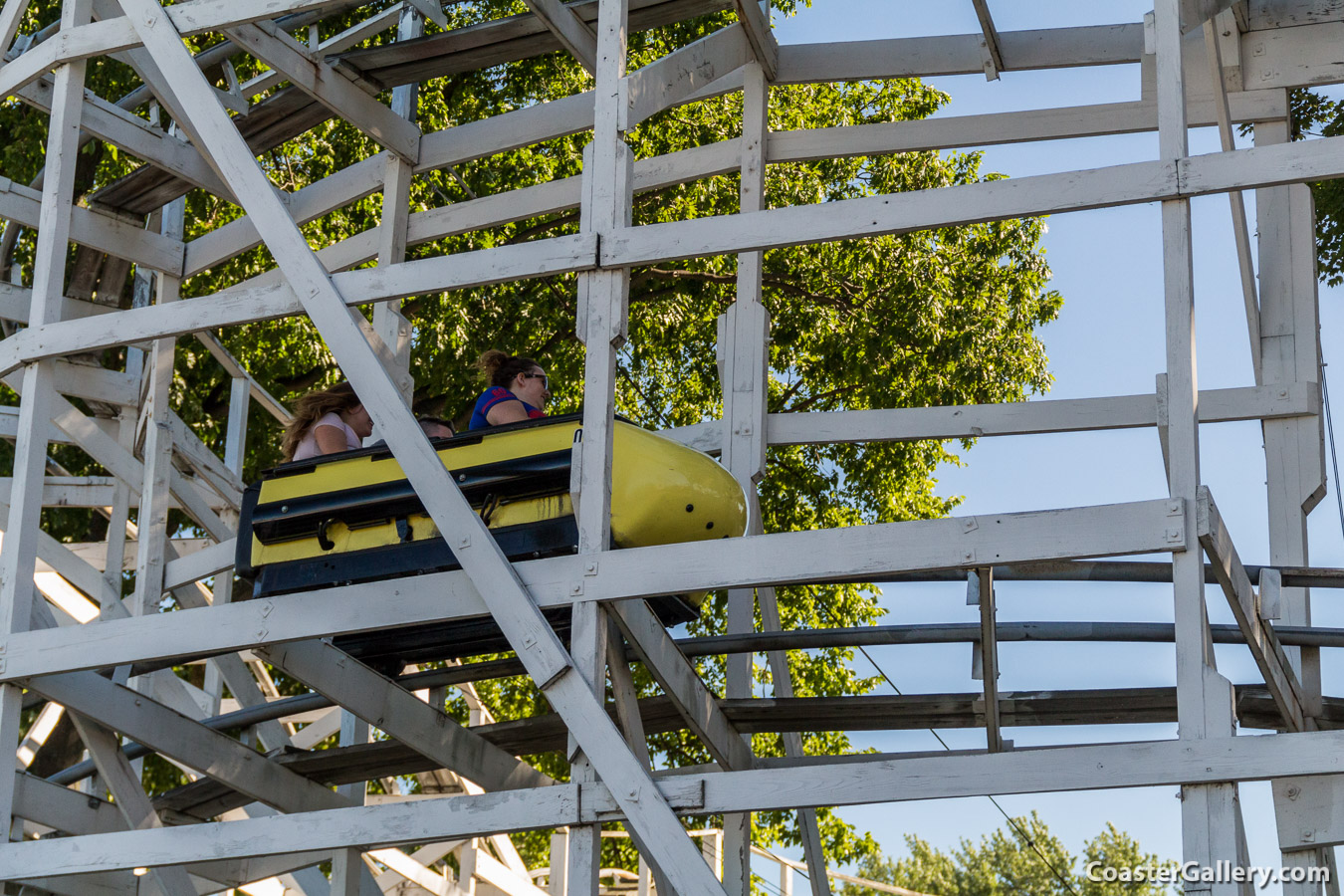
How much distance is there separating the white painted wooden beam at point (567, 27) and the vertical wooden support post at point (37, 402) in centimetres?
210

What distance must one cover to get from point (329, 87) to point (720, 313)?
293 inches

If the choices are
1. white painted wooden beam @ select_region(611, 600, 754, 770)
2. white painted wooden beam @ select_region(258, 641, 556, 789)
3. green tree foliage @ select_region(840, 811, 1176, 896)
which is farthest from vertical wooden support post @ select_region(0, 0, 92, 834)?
green tree foliage @ select_region(840, 811, 1176, 896)

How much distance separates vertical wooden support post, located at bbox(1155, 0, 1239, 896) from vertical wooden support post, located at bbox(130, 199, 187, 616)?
6435 mm

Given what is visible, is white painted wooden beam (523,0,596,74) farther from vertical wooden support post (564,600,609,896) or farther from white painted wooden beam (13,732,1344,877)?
white painted wooden beam (13,732,1344,877)

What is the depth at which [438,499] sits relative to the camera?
6441 millimetres

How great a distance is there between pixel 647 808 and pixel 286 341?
10132 millimetres

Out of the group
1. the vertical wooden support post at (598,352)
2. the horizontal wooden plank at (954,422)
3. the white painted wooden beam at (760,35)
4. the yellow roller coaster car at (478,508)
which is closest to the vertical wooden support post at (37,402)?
the yellow roller coaster car at (478,508)

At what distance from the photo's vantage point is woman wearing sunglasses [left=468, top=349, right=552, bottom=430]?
298 inches

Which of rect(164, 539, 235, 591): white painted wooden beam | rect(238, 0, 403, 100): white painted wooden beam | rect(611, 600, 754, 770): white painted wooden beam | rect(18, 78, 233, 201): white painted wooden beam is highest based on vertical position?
rect(238, 0, 403, 100): white painted wooden beam

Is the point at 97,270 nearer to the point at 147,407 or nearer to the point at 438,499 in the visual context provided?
the point at 147,407

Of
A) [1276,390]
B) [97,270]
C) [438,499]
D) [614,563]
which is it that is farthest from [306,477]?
[97,270]

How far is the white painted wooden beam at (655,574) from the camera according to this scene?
570 cm

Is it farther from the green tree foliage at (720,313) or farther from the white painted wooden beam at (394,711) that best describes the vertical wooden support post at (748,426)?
the green tree foliage at (720,313)

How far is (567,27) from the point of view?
873 centimetres
